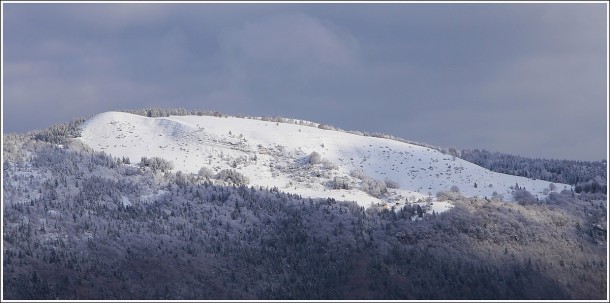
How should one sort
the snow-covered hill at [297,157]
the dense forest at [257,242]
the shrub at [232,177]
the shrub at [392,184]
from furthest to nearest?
the shrub at [392,184], the snow-covered hill at [297,157], the shrub at [232,177], the dense forest at [257,242]

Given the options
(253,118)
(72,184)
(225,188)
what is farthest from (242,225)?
(253,118)

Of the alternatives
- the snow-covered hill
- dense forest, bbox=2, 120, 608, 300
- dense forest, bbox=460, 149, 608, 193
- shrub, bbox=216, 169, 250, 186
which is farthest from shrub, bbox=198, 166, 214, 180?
dense forest, bbox=460, 149, 608, 193

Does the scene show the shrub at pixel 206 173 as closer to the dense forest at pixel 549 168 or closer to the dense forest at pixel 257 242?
the dense forest at pixel 257 242

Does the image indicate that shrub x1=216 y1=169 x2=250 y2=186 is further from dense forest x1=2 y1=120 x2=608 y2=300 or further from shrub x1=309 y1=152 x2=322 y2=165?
shrub x1=309 y1=152 x2=322 y2=165

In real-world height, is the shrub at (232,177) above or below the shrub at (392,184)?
above

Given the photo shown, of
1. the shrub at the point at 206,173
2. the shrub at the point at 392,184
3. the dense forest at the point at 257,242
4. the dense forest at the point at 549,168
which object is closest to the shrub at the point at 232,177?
the shrub at the point at 206,173
